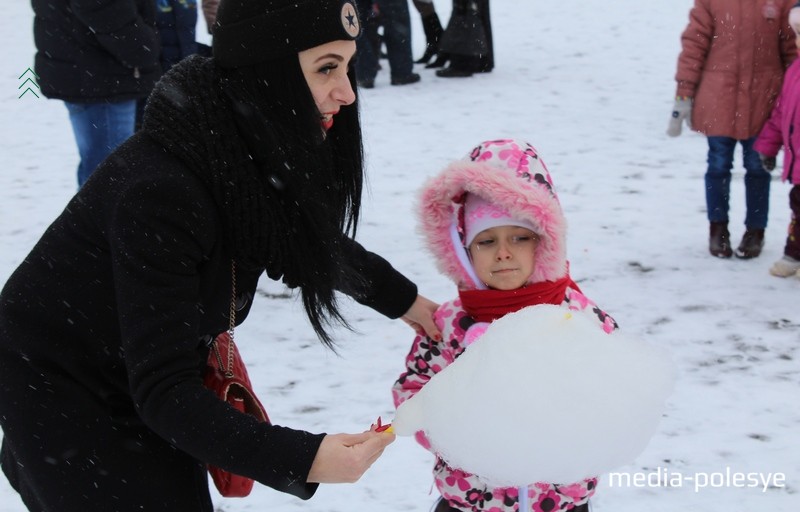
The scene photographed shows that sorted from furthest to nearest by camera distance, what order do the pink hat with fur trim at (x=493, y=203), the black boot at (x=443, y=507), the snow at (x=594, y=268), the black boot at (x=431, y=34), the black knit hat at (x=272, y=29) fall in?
the black boot at (x=431, y=34), the snow at (x=594, y=268), the black boot at (x=443, y=507), the pink hat with fur trim at (x=493, y=203), the black knit hat at (x=272, y=29)

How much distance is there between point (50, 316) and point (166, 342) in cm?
34

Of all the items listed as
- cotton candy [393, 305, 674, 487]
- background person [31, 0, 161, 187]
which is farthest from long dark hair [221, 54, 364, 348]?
background person [31, 0, 161, 187]

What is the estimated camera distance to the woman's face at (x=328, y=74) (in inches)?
71.8

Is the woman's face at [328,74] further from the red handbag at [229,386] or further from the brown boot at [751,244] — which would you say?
the brown boot at [751,244]

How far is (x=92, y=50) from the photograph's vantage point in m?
5.04

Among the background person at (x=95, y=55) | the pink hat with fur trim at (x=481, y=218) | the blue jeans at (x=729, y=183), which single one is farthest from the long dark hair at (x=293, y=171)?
the blue jeans at (x=729, y=183)

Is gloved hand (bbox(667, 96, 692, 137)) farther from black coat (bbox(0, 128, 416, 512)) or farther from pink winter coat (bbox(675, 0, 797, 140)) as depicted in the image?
black coat (bbox(0, 128, 416, 512))

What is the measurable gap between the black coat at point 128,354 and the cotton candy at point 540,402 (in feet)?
1.13

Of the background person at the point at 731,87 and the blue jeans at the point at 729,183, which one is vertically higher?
the background person at the point at 731,87

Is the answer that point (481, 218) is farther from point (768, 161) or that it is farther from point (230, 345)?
point (768, 161)

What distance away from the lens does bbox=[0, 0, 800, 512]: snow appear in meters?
3.40

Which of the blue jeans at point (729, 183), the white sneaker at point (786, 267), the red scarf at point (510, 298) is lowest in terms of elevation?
the white sneaker at point (786, 267)

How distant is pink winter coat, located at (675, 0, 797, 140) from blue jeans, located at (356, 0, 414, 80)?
4.35 meters

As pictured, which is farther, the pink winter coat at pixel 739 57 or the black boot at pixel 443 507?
the pink winter coat at pixel 739 57
